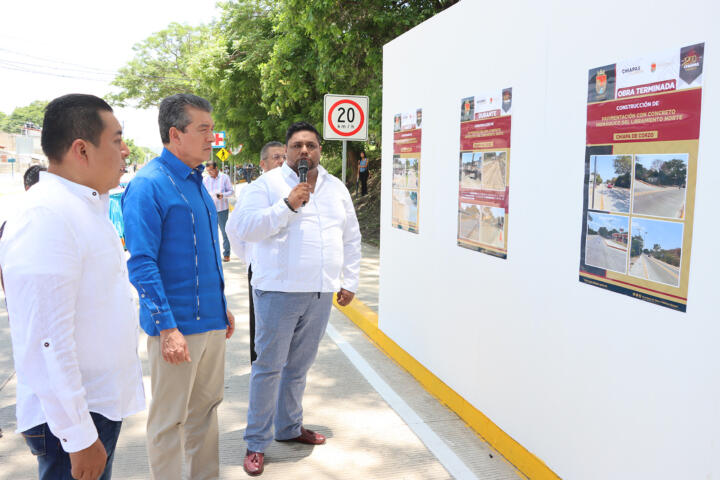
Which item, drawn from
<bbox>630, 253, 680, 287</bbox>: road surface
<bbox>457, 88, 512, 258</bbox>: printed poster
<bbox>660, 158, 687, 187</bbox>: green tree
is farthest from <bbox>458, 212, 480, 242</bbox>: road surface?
<bbox>660, 158, 687, 187</bbox>: green tree

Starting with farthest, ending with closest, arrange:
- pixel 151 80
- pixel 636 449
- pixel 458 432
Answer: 1. pixel 151 80
2. pixel 458 432
3. pixel 636 449

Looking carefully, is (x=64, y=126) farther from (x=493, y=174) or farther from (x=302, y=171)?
(x=493, y=174)

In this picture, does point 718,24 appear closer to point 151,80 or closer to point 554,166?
point 554,166

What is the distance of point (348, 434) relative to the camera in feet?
14.0

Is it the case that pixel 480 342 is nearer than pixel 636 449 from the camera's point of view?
No

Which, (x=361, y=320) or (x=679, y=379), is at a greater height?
(x=679, y=379)

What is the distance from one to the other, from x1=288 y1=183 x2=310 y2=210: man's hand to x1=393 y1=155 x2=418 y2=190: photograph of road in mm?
2097

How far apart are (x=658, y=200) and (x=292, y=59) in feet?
47.8

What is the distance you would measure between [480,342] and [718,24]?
2.54 m

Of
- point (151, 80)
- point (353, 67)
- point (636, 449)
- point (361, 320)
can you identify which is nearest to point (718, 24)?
point (636, 449)

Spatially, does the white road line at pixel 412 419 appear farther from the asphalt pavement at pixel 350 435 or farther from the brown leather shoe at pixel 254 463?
the brown leather shoe at pixel 254 463

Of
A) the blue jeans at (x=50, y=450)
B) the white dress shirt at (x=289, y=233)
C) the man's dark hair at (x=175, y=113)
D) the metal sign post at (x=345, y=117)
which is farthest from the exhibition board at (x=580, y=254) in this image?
the metal sign post at (x=345, y=117)

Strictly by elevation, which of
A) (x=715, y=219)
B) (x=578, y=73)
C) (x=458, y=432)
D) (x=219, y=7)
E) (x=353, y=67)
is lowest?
(x=458, y=432)

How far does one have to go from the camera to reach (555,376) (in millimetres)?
3438
